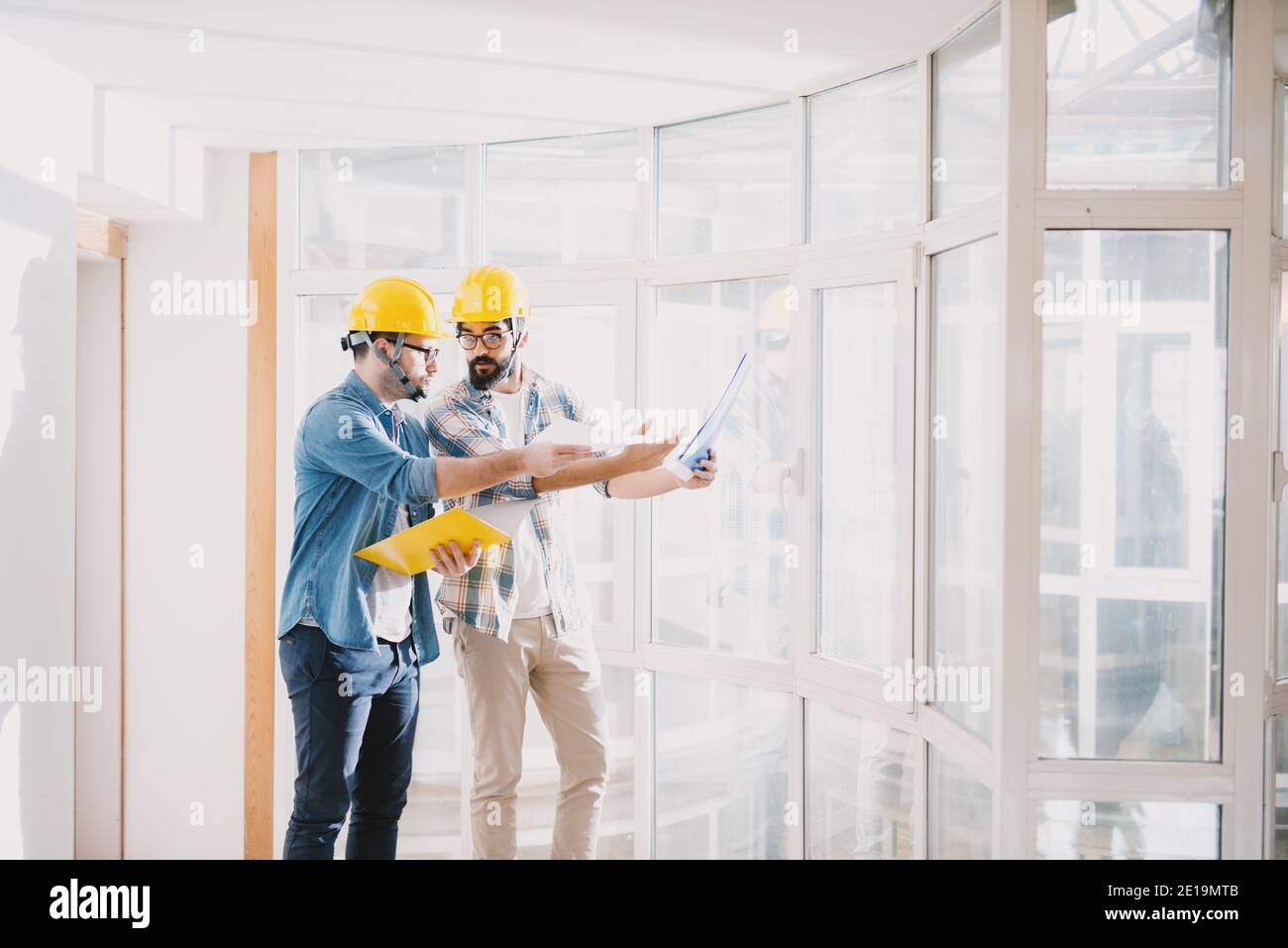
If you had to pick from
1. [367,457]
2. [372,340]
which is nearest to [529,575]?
[367,457]

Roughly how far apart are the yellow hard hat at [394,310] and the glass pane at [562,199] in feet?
2.83

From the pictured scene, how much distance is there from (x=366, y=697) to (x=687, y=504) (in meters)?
1.27

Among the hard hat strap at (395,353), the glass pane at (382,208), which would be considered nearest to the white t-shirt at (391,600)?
the hard hat strap at (395,353)

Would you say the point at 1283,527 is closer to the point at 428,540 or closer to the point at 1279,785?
the point at 1279,785

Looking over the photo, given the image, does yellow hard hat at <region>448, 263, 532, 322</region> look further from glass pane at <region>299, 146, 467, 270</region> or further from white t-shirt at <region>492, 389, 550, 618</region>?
glass pane at <region>299, 146, 467, 270</region>

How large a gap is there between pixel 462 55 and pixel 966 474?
1.82 meters

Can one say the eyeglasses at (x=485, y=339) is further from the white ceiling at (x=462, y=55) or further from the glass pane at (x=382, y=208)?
the glass pane at (x=382, y=208)

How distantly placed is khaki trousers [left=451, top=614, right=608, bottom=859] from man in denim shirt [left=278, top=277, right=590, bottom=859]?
0.20 m

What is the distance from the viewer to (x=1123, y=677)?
2.66m

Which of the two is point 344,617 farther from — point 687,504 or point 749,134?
point 749,134

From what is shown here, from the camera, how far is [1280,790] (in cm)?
292

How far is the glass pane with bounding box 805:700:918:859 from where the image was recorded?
315 centimetres

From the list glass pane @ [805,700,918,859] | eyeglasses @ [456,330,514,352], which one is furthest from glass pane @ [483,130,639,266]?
glass pane @ [805,700,918,859]
